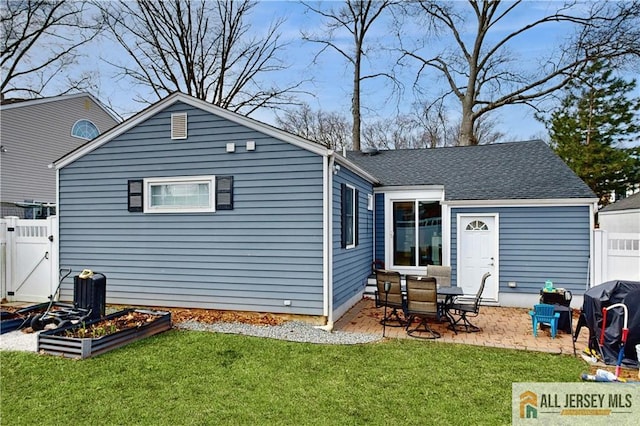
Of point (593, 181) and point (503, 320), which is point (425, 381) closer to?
point (503, 320)

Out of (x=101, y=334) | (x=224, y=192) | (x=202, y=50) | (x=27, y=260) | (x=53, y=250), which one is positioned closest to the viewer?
(x=101, y=334)

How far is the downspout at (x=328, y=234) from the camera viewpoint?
21.5 ft

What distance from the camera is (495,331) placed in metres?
6.57

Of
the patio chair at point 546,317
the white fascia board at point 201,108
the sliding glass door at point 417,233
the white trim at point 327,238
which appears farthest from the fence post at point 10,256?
the patio chair at point 546,317

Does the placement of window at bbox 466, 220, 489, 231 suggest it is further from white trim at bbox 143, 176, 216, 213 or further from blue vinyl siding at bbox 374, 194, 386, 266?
white trim at bbox 143, 176, 216, 213

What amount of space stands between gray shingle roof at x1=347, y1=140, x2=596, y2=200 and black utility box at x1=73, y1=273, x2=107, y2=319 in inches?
274

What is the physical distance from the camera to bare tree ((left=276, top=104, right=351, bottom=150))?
24.2m

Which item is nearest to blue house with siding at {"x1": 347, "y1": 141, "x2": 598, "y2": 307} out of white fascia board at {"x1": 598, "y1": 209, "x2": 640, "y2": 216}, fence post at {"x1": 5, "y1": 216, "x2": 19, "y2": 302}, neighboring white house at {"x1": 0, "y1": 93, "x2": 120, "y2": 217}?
white fascia board at {"x1": 598, "y1": 209, "x2": 640, "y2": 216}

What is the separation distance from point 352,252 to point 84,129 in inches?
617

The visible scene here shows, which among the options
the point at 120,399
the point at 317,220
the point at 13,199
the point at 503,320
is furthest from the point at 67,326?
the point at 13,199

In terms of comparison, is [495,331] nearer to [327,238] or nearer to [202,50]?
[327,238]

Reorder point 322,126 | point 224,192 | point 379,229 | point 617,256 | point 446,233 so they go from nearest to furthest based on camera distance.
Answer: point 224,192, point 617,256, point 446,233, point 379,229, point 322,126

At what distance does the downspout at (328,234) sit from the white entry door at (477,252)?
13.1 ft

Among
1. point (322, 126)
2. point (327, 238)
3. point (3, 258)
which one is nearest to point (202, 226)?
point (327, 238)
